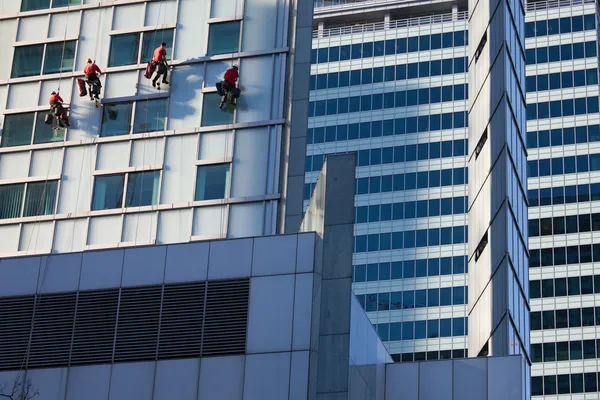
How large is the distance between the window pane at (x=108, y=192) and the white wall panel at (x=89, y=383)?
10242mm

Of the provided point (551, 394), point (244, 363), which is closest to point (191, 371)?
point (244, 363)

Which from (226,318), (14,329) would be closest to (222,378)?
(226,318)

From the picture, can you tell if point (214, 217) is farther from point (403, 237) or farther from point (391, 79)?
point (391, 79)

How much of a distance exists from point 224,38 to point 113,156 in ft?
20.8

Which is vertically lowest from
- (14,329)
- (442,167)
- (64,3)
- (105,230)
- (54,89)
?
(14,329)

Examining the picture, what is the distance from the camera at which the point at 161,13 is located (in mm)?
52906

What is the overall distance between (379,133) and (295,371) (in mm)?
107750

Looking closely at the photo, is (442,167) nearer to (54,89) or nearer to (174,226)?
(54,89)

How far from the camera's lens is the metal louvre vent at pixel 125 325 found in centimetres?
4019

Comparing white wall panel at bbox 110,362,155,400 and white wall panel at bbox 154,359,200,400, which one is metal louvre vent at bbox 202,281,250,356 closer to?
white wall panel at bbox 154,359,200,400

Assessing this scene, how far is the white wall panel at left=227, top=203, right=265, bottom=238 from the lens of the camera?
1889 inches

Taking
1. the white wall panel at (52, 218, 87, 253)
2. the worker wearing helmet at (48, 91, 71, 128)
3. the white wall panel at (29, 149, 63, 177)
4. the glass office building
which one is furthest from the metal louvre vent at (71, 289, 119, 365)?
the glass office building

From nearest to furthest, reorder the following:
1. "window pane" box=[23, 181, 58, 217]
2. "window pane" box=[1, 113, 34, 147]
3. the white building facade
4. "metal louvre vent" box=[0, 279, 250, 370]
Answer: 1. "metal louvre vent" box=[0, 279, 250, 370]
2. the white building facade
3. "window pane" box=[23, 181, 58, 217]
4. "window pane" box=[1, 113, 34, 147]

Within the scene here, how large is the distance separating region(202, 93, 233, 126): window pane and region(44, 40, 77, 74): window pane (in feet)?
20.5
